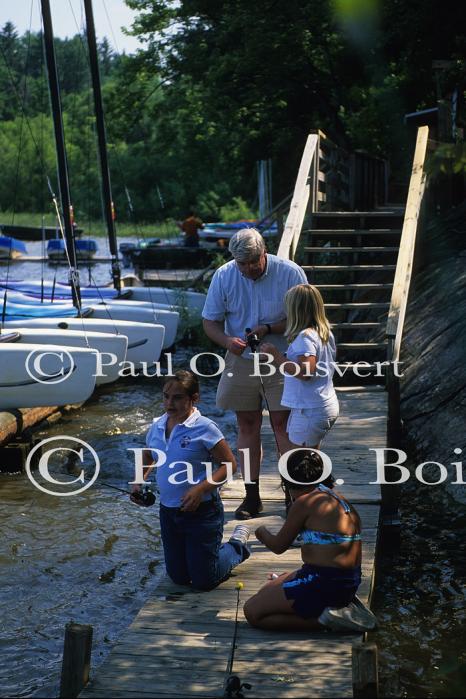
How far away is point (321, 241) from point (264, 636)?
421 inches

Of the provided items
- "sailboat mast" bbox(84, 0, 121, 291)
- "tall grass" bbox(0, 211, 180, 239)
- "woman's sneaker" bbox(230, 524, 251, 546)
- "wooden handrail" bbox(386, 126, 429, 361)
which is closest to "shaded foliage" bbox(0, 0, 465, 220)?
"sailboat mast" bbox(84, 0, 121, 291)

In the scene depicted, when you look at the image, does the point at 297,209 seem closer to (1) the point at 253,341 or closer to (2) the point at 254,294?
(2) the point at 254,294

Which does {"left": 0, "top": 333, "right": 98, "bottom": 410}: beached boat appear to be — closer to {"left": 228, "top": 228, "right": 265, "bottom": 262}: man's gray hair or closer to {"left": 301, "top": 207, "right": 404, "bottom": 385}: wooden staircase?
{"left": 301, "top": 207, "right": 404, "bottom": 385}: wooden staircase

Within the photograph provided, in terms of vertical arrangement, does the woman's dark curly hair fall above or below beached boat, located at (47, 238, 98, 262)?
above

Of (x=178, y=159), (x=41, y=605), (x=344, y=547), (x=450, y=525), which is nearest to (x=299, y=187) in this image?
(x=450, y=525)

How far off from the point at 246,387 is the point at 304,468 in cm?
177

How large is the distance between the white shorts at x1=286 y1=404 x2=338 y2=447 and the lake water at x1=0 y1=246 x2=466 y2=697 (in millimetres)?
1272

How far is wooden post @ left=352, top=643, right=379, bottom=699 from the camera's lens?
4.51 m

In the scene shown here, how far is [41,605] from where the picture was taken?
7.64 metres

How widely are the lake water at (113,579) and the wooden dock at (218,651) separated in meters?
0.55

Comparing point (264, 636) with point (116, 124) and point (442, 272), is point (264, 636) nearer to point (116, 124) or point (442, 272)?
point (442, 272)

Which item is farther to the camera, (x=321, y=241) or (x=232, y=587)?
(x=321, y=241)

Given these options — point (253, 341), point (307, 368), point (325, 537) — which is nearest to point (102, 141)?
point (253, 341)

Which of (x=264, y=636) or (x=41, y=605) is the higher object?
(x=264, y=636)
